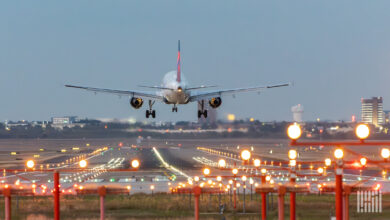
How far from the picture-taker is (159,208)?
2023 inches

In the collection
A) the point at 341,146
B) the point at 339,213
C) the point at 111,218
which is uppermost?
the point at 341,146

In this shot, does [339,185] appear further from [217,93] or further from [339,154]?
Result: [217,93]

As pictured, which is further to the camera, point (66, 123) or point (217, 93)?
point (66, 123)

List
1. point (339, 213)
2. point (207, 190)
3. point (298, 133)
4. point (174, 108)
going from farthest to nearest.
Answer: point (174, 108)
point (207, 190)
point (298, 133)
point (339, 213)

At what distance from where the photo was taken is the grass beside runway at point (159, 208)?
154 feet

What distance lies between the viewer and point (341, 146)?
22.9m

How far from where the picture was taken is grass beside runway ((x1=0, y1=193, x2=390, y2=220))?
4684 centimetres

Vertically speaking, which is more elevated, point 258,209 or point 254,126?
point 254,126

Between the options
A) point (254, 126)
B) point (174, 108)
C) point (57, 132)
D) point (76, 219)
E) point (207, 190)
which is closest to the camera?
point (207, 190)

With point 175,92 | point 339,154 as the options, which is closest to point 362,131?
point 339,154

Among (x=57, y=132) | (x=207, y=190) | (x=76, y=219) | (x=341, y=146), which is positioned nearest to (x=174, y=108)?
(x=76, y=219)

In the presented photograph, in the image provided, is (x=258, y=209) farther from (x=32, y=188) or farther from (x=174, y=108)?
(x=174, y=108)

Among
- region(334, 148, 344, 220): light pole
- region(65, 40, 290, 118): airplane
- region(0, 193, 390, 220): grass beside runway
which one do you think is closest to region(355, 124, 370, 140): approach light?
region(334, 148, 344, 220): light pole

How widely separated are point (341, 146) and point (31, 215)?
29785mm
